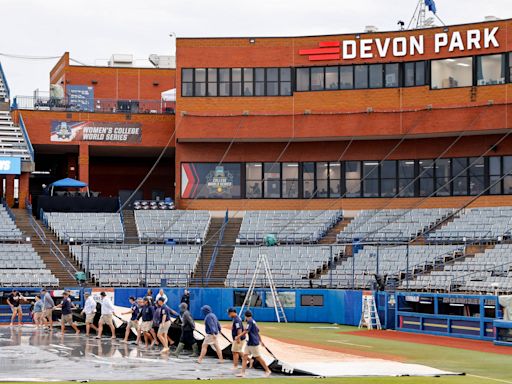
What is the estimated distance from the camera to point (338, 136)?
202ft

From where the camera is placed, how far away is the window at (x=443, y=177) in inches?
2376

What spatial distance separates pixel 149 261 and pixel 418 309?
16.7 metres

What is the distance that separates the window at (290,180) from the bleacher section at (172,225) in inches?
204

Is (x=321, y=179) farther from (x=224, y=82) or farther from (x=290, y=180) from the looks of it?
(x=224, y=82)

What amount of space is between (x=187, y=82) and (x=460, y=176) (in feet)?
56.8

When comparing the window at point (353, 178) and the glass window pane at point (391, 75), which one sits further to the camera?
the window at point (353, 178)

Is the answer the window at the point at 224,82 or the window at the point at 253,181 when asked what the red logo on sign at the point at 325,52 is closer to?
the window at the point at 224,82

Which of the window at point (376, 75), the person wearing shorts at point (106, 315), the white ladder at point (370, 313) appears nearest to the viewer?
the person wearing shorts at point (106, 315)

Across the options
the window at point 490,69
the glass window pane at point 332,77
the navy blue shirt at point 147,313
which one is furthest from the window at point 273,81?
the navy blue shirt at point 147,313

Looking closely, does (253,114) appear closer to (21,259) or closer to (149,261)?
(149,261)

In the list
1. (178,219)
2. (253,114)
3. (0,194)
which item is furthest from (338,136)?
(0,194)

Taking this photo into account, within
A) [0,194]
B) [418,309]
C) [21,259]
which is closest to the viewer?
[418,309]

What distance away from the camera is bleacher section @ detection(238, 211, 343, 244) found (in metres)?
58.7

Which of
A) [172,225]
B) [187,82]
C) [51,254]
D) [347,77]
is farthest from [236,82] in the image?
Result: [51,254]
